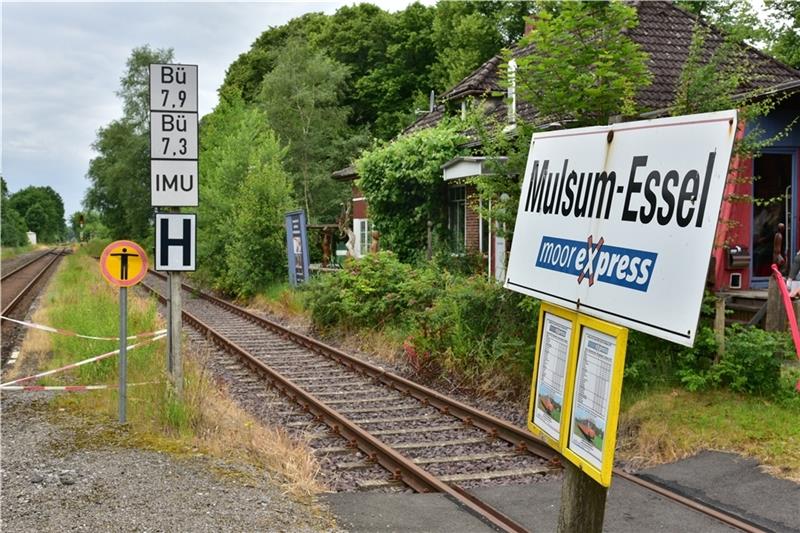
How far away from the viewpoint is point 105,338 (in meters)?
11.0

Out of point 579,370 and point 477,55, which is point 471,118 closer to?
point 579,370

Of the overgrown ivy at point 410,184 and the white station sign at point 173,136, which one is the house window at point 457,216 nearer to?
the overgrown ivy at point 410,184

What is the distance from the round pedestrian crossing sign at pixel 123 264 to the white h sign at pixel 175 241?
0.21 m

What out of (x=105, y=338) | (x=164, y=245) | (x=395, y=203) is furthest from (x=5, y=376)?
(x=395, y=203)

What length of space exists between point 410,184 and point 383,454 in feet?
47.4

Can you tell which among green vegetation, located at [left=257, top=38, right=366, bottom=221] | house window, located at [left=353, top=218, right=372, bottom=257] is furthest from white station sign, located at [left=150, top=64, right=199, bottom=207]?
green vegetation, located at [left=257, top=38, right=366, bottom=221]

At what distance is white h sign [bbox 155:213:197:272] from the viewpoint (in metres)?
8.44

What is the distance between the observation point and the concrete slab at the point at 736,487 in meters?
6.07

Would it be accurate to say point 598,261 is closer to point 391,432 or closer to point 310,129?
point 391,432

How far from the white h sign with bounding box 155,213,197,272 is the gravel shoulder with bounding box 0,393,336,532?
2039 millimetres

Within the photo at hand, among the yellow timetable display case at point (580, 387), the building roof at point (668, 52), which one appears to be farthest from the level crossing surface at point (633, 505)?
the building roof at point (668, 52)

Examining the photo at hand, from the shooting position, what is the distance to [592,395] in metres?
2.61

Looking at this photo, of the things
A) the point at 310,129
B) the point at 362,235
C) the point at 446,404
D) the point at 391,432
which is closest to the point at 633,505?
the point at 391,432

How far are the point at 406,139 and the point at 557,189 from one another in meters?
18.5
